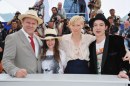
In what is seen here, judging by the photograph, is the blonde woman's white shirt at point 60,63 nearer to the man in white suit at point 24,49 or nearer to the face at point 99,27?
the man in white suit at point 24,49

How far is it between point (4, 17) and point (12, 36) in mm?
7529

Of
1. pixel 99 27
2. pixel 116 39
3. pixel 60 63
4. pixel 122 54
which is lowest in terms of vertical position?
pixel 60 63

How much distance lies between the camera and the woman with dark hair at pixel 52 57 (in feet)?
11.5

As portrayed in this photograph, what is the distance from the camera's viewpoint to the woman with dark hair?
3504 mm

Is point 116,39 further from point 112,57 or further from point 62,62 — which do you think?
point 62,62

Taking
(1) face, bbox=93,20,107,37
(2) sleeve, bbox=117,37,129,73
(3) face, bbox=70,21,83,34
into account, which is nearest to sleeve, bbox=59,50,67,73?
(3) face, bbox=70,21,83,34

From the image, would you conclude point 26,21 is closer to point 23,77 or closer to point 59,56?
→ point 59,56

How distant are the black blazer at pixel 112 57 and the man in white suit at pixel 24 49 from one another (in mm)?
606

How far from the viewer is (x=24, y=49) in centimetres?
317

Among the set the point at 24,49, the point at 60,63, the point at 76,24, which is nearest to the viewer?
the point at 24,49

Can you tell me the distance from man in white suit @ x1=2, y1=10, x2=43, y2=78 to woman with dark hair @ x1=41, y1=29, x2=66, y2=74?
15 centimetres

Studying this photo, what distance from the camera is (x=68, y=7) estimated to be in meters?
9.92

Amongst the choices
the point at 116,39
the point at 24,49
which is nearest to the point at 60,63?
the point at 24,49

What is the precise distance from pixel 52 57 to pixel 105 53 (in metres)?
0.67
